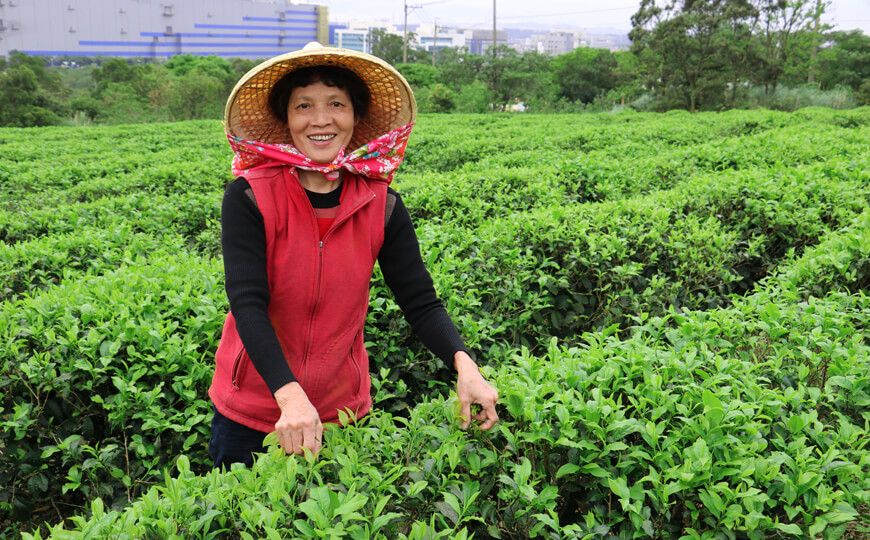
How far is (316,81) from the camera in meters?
1.83

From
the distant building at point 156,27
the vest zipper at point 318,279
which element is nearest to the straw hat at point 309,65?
the vest zipper at point 318,279

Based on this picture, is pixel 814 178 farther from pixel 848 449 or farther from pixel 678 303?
pixel 848 449

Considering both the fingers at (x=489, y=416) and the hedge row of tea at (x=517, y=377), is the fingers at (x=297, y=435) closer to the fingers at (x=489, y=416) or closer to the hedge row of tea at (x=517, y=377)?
the hedge row of tea at (x=517, y=377)

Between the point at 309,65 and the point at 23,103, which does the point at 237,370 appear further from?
the point at 23,103

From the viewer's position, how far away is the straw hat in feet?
5.78

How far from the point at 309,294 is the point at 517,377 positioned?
74 centimetres

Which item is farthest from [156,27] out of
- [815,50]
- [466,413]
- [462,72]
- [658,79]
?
[466,413]

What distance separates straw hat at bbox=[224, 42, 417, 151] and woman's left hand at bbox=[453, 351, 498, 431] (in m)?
0.88

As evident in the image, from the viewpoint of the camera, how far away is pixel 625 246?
3.68 m

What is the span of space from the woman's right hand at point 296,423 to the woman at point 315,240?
21 cm

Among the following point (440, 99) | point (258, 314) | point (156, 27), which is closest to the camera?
point (258, 314)

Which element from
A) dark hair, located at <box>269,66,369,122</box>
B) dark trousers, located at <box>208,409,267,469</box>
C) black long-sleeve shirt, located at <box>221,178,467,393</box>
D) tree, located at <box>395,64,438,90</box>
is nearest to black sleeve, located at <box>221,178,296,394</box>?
black long-sleeve shirt, located at <box>221,178,467,393</box>

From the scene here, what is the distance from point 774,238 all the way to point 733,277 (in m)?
0.86

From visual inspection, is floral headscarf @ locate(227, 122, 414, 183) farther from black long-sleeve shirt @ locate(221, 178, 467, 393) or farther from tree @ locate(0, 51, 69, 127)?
tree @ locate(0, 51, 69, 127)
